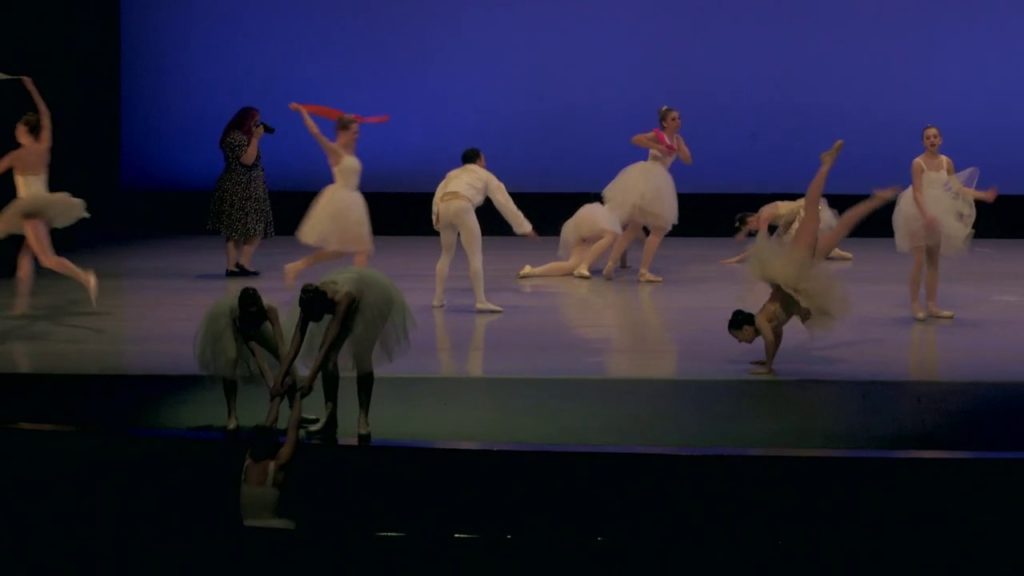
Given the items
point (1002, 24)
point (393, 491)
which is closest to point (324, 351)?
point (393, 491)

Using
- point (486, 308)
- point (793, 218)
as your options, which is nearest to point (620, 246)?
point (793, 218)

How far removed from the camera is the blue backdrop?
1365cm

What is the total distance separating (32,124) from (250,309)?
146 inches

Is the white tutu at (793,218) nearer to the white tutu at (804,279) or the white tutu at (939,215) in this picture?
the white tutu at (939,215)

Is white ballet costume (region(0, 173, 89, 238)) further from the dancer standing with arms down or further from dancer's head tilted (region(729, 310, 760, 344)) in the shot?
dancer's head tilted (region(729, 310, 760, 344))

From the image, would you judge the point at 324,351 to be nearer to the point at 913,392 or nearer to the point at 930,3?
the point at 913,392

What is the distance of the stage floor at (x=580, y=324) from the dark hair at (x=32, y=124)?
107 cm

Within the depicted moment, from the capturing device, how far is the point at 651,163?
10.3 m

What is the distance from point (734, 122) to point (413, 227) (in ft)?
11.7

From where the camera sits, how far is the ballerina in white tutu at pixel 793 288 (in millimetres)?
6441

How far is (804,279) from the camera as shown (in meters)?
6.46

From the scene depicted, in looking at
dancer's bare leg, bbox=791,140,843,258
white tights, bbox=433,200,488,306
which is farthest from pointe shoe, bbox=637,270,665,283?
dancer's bare leg, bbox=791,140,843,258

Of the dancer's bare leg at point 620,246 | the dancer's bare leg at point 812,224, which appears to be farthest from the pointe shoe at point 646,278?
the dancer's bare leg at point 812,224

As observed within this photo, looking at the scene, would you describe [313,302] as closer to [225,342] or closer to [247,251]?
[225,342]
